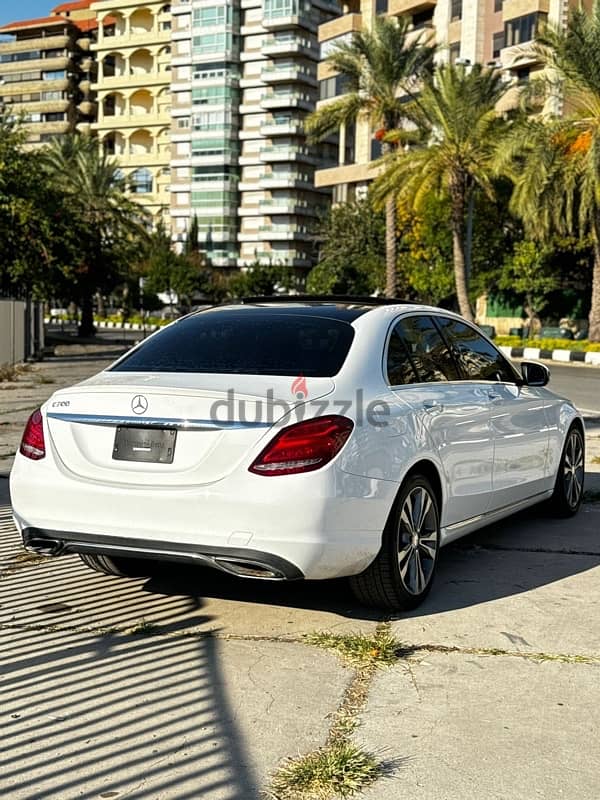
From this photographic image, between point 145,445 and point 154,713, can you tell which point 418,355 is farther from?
point 154,713

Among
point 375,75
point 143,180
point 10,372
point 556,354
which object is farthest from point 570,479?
point 143,180

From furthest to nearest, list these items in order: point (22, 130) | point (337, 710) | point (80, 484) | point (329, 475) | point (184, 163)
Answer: point (184, 163) < point (22, 130) < point (80, 484) < point (329, 475) < point (337, 710)

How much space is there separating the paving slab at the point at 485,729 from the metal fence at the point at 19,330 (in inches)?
798

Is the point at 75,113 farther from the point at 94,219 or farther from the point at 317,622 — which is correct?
the point at 317,622

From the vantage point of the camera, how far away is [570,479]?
770 cm

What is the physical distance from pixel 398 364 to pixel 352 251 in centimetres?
5266

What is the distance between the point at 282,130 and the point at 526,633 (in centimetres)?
9097

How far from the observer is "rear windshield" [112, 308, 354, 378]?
5.07 meters

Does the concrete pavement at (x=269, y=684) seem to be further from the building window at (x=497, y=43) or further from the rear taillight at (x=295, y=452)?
the building window at (x=497, y=43)

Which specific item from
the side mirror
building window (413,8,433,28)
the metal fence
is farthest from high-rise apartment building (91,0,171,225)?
the side mirror

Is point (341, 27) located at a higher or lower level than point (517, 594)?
higher

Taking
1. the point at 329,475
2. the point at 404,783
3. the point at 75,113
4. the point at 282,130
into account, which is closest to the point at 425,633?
the point at 329,475

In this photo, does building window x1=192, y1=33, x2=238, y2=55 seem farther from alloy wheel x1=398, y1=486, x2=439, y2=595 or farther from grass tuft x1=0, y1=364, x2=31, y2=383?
alloy wheel x1=398, y1=486, x2=439, y2=595

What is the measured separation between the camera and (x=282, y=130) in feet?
303
